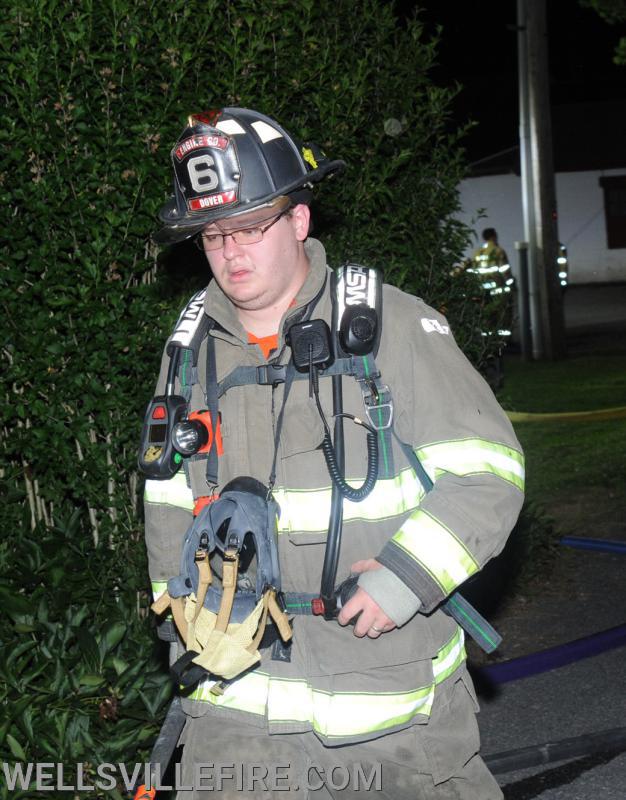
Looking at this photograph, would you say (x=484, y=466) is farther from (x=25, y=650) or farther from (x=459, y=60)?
(x=459, y=60)

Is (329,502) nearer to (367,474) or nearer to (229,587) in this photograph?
(367,474)

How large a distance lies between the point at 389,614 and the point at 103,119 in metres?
2.98

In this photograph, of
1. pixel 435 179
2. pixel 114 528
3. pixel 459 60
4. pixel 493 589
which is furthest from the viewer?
pixel 459 60

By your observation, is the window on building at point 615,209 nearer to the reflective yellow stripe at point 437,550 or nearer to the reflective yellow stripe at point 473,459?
the reflective yellow stripe at point 473,459

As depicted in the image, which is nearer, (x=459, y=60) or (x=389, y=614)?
(x=389, y=614)

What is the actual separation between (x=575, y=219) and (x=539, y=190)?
84.0 ft

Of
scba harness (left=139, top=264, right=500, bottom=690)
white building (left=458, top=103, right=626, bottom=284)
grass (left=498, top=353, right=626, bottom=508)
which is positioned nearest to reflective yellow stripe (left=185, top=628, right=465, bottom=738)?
scba harness (left=139, top=264, right=500, bottom=690)

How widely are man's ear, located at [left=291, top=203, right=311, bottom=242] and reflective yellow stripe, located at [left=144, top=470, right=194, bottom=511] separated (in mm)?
669

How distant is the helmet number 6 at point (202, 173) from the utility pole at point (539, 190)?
14.8 metres

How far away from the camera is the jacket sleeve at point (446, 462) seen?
269 centimetres

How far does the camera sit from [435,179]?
21.0 ft

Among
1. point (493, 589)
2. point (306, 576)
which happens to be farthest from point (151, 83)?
point (493, 589)

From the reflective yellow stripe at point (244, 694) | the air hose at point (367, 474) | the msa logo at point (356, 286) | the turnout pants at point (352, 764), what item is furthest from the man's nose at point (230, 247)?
the turnout pants at point (352, 764)

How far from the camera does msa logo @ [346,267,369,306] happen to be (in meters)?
2.89
